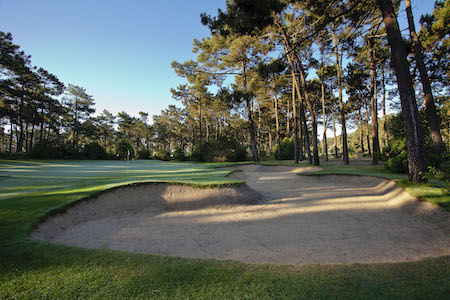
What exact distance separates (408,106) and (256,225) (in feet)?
23.0

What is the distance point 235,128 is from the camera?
176ft

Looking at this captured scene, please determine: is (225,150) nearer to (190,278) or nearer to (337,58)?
(337,58)

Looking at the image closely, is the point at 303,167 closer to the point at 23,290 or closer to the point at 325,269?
the point at 325,269

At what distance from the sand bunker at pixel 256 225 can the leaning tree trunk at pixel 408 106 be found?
1098mm

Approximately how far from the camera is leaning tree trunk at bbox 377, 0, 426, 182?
6.79 metres

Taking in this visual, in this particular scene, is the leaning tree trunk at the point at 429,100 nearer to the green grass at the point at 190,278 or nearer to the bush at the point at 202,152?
the green grass at the point at 190,278

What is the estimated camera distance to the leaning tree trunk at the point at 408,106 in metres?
6.79

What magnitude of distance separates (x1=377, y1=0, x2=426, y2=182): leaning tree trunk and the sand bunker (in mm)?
1098

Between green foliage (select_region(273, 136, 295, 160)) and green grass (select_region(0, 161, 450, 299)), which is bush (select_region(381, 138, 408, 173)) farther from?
green foliage (select_region(273, 136, 295, 160))

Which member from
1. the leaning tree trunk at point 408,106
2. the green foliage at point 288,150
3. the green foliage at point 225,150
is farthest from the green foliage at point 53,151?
the leaning tree trunk at point 408,106

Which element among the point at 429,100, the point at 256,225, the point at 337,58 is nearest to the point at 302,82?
the point at 337,58

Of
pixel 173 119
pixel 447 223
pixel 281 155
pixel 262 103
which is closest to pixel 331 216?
pixel 447 223

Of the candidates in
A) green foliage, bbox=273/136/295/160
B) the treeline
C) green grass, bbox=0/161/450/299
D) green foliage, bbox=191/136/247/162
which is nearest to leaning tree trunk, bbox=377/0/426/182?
the treeline

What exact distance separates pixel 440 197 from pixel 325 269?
18.9 feet
